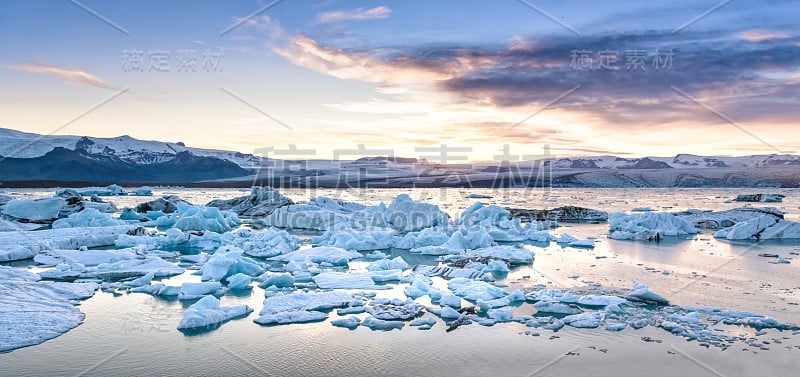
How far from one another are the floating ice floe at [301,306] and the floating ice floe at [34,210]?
1336cm

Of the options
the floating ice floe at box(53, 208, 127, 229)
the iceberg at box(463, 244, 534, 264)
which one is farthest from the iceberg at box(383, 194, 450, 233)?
the floating ice floe at box(53, 208, 127, 229)

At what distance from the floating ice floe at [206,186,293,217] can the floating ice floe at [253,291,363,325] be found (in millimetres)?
14384

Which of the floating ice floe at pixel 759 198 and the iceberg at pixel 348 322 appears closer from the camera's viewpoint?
the iceberg at pixel 348 322

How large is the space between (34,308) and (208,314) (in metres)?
2.08

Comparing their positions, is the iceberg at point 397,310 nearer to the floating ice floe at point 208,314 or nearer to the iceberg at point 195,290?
the floating ice floe at point 208,314

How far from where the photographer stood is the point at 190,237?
1272 centimetres

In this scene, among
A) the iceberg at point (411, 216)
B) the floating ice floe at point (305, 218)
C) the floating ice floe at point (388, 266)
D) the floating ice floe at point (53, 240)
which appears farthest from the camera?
the floating ice floe at point (305, 218)

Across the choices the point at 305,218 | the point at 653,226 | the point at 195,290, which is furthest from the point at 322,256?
the point at 653,226

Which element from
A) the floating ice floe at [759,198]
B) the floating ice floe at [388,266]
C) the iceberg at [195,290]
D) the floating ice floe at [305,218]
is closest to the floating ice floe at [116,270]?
the iceberg at [195,290]

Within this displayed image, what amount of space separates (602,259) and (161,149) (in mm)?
131423

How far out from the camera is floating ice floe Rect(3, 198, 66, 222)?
15867 millimetres

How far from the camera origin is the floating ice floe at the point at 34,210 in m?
15.9

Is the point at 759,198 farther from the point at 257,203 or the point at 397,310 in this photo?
the point at 397,310

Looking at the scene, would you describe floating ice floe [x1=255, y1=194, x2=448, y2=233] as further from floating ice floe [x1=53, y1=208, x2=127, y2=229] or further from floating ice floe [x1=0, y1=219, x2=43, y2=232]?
floating ice floe [x1=0, y1=219, x2=43, y2=232]
